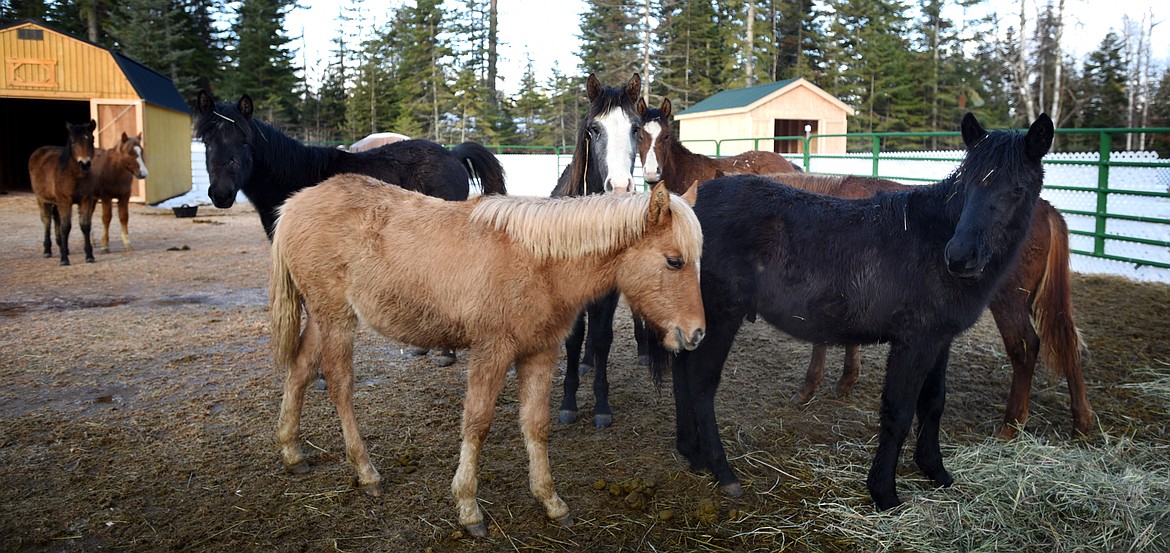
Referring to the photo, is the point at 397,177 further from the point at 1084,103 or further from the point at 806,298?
the point at 1084,103

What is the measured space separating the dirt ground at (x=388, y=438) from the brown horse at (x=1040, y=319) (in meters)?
0.21

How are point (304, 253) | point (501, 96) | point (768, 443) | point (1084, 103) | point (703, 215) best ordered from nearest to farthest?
point (304, 253) → point (703, 215) → point (768, 443) → point (1084, 103) → point (501, 96)

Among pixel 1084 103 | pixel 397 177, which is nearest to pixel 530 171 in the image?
pixel 397 177

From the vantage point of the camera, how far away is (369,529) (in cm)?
306

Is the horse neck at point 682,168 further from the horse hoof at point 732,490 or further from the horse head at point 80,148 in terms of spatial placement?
the horse head at point 80,148

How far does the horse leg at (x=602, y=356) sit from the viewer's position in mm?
4367

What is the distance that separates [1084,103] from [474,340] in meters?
33.2

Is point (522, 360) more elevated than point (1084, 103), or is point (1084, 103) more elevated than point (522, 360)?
point (1084, 103)

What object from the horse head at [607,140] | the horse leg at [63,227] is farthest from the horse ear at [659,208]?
the horse leg at [63,227]

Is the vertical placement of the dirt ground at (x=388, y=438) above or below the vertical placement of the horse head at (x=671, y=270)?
below

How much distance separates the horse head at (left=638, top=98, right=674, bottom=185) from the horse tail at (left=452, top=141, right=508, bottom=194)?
1.40 m

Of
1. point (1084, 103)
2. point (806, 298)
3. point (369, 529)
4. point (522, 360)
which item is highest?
point (1084, 103)

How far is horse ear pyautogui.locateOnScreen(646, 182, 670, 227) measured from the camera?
2861mm

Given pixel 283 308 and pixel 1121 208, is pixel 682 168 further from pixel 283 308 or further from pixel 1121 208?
pixel 1121 208
